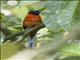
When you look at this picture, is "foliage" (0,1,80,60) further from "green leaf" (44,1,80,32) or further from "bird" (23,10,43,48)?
A: "bird" (23,10,43,48)

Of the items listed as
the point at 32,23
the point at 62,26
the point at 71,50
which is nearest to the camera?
the point at 62,26

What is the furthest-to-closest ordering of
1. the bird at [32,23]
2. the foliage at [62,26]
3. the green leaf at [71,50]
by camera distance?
the bird at [32,23] → the green leaf at [71,50] → the foliage at [62,26]

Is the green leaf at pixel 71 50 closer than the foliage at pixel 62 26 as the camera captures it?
No

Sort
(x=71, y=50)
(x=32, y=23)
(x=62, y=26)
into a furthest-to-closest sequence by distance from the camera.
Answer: (x=32, y=23) < (x=71, y=50) < (x=62, y=26)

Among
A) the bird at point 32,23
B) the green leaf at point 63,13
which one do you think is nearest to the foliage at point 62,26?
the green leaf at point 63,13

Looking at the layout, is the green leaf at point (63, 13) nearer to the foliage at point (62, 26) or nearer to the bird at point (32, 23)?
the foliage at point (62, 26)

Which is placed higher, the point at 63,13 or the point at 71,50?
the point at 63,13

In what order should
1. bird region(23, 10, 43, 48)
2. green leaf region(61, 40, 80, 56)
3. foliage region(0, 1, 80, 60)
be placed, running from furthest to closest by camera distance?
bird region(23, 10, 43, 48), green leaf region(61, 40, 80, 56), foliage region(0, 1, 80, 60)

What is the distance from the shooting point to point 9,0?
1288mm

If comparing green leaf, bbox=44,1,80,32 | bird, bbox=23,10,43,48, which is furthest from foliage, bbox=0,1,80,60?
bird, bbox=23,10,43,48

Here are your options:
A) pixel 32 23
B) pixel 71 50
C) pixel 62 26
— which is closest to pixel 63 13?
pixel 62 26

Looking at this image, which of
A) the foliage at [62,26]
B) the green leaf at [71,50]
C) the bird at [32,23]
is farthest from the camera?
the bird at [32,23]

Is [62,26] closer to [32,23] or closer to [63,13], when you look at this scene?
[63,13]

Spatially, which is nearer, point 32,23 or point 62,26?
point 62,26
